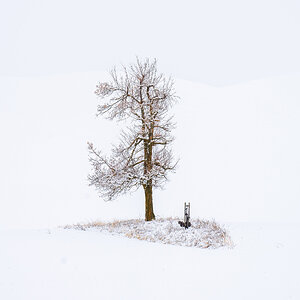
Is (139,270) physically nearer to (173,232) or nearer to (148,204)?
(173,232)

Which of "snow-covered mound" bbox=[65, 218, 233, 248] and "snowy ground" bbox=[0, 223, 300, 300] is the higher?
"snowy ground" bbox=[0, 223, 300, 300]

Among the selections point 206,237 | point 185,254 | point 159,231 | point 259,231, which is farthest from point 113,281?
point 259,231

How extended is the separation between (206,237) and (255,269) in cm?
371

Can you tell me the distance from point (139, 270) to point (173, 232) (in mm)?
5561

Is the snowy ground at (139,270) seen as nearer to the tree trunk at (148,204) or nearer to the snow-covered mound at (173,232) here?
the snow-covered mound at (173,232)

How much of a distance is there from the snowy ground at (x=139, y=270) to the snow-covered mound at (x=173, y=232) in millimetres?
1104

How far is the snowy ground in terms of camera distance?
630 centimetres

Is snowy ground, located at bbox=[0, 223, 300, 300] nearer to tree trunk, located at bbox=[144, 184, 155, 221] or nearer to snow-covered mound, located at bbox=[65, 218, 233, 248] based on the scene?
snow-covered mound, located at bbox=[65, 218, 233, 248]

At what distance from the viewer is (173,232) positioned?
12.8m

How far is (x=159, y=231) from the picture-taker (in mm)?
13164

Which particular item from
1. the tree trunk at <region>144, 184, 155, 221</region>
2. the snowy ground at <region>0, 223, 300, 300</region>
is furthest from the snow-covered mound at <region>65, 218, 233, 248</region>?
the snowy ground at <region>0, 223, 300, 300</region>

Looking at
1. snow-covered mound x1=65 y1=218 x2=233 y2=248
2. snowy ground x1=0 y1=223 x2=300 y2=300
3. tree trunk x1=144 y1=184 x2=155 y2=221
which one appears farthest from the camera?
tree trunk x1=144 y1=184 x2=155 y2=221

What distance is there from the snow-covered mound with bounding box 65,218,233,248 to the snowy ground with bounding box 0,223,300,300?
1104mm

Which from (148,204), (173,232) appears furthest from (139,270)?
(148,204)
